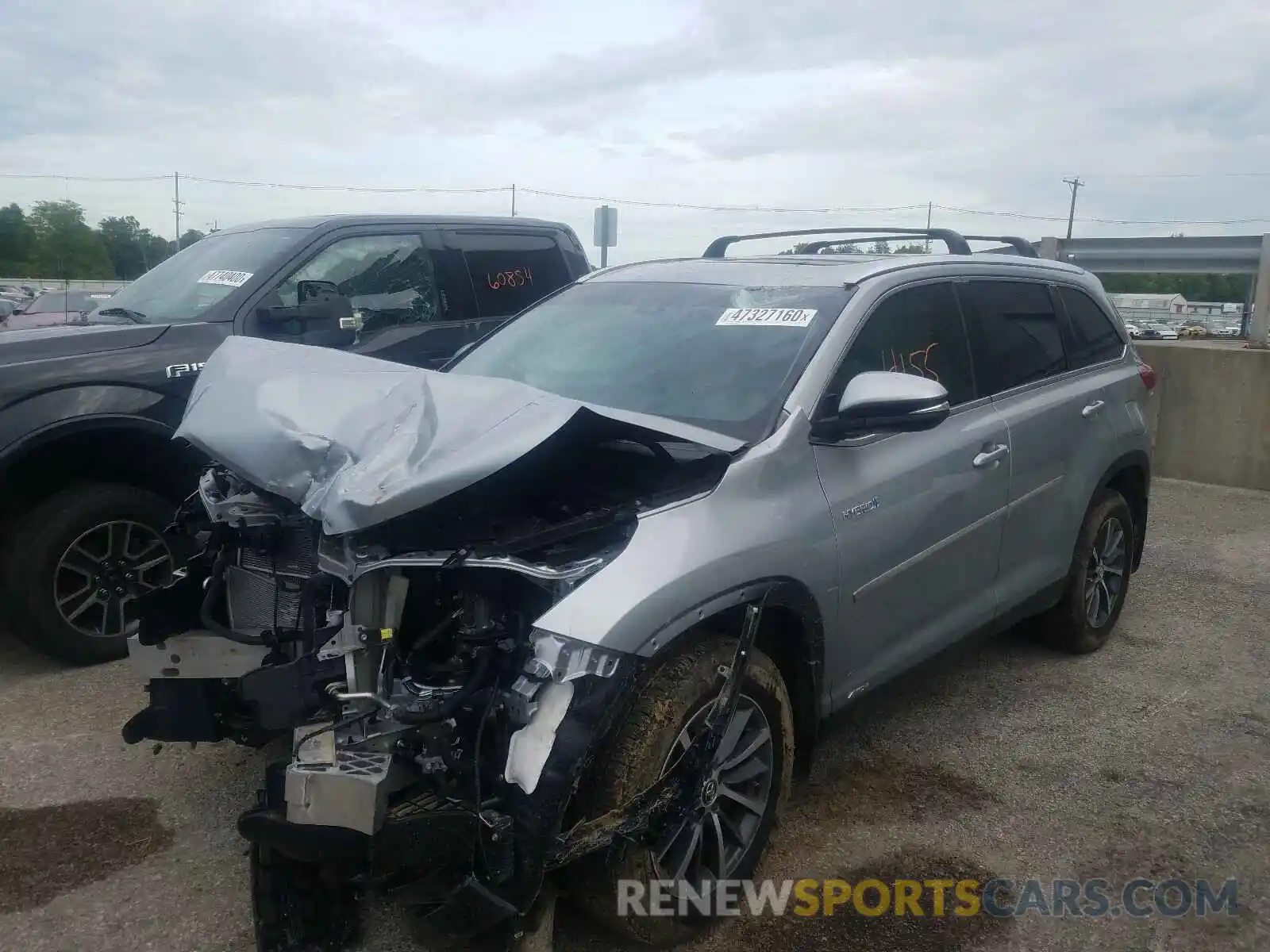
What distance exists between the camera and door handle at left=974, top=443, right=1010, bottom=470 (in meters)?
3.74

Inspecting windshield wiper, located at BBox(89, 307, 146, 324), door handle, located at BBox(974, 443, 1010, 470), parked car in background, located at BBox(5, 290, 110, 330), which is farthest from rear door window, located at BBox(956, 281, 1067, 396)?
parked car in background, located at BBox(5, 290, 110, 330)

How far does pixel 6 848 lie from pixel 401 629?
5.49 ft

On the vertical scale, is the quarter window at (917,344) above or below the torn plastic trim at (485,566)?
above

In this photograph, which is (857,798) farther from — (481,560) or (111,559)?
(111,559)

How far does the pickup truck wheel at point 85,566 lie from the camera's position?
14.3ft

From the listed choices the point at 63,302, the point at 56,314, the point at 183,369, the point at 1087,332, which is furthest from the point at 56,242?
the point at 1087,332

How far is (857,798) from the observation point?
141 inches

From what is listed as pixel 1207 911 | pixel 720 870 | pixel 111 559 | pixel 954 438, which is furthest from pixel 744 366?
pixel 111 559

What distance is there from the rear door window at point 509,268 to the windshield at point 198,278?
1.08 metres

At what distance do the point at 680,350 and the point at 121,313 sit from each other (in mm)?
3524

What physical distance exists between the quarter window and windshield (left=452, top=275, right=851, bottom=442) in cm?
14

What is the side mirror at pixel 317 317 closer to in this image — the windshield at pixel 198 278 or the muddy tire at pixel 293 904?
the windshield at pixel 198 278

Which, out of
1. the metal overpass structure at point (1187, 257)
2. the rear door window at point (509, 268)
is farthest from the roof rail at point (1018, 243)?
the metal overpass structure at point (1187, 257)

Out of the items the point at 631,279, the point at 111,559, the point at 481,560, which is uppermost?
the point at 631,279
